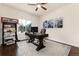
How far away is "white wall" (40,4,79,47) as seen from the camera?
1469 millimetres

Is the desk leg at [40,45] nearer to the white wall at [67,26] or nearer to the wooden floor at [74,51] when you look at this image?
the white wall at [67,26]

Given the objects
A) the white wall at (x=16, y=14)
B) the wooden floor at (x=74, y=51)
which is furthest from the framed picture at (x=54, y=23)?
the wooden floor at (x=74, y=51)

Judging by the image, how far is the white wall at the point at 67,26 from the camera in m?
1.47

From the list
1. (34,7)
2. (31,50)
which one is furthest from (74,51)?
(34,7)

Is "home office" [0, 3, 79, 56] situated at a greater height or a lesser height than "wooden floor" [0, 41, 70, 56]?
greater

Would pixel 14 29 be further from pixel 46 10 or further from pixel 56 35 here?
pixel 56 35

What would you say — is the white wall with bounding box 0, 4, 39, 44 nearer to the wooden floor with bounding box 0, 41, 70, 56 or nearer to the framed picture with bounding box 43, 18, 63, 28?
the framed picture with bounding box 43, 18, 63, 28

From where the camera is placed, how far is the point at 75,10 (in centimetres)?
145

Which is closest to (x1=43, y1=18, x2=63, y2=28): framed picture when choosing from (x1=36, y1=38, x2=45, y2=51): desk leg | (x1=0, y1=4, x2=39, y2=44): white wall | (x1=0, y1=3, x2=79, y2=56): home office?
(x1=0, y1=3, x2=79, y2=56): home office

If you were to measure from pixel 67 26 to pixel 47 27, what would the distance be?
0.37m

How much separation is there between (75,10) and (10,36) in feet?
4.32

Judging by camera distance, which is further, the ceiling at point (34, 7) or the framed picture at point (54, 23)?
the framed picture at point (54, 23)

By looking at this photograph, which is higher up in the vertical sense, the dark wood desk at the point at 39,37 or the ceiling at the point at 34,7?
the ceiling at the point at 34,7

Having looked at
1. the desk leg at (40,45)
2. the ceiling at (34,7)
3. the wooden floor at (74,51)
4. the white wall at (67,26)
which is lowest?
the wooden floor at (74,51)
